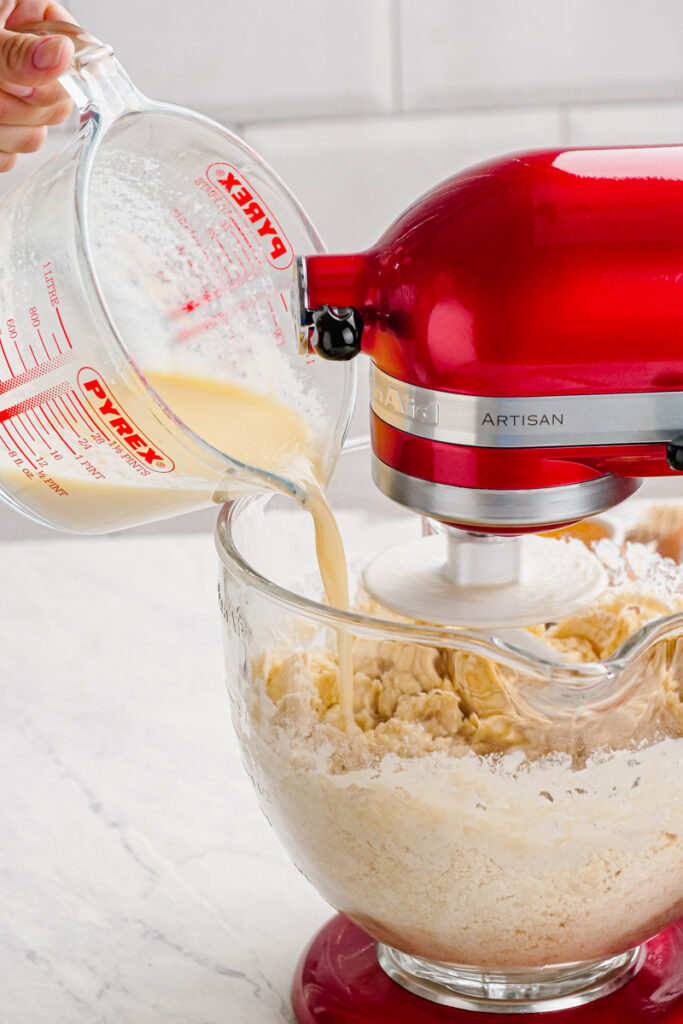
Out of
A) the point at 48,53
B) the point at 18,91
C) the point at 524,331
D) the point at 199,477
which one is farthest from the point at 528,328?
the point at 18,91

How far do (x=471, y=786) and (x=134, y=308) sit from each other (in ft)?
0.98

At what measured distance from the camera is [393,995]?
0.58 metres

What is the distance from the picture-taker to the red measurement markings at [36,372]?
509 mm

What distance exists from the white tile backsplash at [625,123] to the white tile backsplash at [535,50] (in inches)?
0.7

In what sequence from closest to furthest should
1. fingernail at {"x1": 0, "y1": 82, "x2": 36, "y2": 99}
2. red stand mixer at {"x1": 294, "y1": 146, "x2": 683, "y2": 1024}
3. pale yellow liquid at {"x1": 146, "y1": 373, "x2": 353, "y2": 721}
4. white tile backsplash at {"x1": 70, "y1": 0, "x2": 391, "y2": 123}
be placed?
red stand mixer at {"x1": 294, "y1": 146, "x2": 683, "y2": 1024} < pale yellow liquid at {"x1": 146, "y1": 373, "x2": 353, "y2": 721} < fingernail at {"x1": 0, "y1": 82, "x2": 36, "y2": 99} < white tile backsplash at {"x1": 70, "y1": 0, "x2": 391, "y2": 123}

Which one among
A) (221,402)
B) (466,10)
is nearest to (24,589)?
(221,402)

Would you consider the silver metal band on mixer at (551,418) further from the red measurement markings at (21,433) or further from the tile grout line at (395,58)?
the tile grout line at (395,58)

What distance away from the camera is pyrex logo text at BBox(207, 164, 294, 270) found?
0.64m

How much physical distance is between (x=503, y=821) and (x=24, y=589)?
2.01 ft

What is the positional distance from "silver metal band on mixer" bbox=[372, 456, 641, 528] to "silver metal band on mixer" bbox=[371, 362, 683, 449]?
22 mm

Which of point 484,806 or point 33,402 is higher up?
point 33,402

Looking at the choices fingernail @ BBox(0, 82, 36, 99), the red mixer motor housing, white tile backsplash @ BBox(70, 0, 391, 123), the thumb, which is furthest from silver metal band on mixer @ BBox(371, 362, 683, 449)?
white tile backsplash @ BBox(70, 0, 391, 123)

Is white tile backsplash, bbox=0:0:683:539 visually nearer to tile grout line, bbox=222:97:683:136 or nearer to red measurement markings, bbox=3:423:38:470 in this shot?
tile grout line, bbox=222:97:683:136

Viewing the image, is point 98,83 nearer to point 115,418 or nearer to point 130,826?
point 115,418
